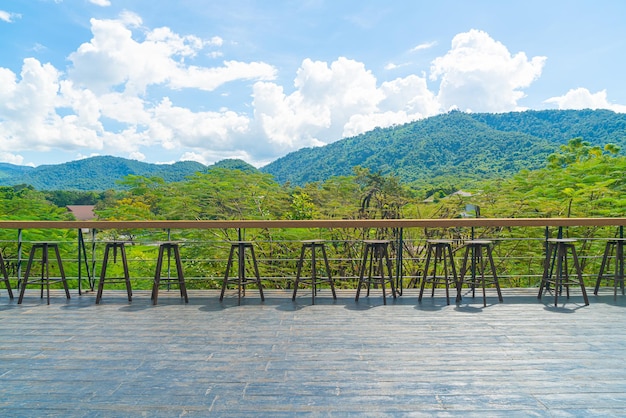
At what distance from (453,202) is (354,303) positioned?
17.5 feet

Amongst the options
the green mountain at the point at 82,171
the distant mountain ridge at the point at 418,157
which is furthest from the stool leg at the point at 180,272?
the green mountain at the point at 82,171

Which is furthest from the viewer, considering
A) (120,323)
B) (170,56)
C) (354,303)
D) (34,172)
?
(34,172)

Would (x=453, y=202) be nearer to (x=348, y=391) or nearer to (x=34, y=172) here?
(x=348, y=391)

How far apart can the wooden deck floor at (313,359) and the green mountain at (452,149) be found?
25030 millimetres

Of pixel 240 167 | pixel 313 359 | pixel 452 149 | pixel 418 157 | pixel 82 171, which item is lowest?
pixel 313 359

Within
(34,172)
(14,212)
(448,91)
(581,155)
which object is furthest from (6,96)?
(34,172)

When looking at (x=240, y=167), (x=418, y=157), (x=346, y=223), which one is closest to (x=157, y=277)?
(x=346, y=223)

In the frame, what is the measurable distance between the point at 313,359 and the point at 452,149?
41093 mm

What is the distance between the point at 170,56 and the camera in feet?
33.6

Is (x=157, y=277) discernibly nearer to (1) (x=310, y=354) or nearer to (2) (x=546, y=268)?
(1) (x=310, y=354)

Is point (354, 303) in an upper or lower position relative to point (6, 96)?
lower

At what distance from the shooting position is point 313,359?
2.75 metres

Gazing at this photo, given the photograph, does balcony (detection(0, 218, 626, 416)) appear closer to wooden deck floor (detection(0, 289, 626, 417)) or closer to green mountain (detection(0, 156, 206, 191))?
wooden deck floor (detection(0, 289, 626, 417))

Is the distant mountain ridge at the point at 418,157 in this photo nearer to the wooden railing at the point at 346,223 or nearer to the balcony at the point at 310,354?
the wooden railing at the point at 346,223
